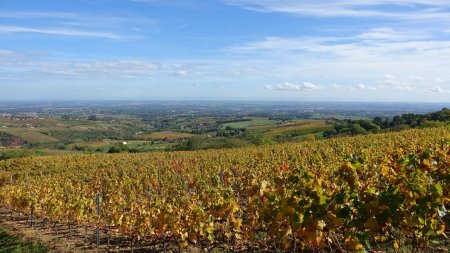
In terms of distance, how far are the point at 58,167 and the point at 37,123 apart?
5189 inches

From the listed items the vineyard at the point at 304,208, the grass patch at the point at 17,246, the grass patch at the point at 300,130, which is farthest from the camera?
the grass patch at the point at 300,130

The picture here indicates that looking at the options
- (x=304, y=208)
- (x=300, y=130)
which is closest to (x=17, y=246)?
(x=304, y=208)

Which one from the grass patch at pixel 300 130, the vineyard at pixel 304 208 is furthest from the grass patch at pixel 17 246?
the grass patch at pixel 300 130

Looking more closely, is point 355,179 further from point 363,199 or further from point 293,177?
point 293,177

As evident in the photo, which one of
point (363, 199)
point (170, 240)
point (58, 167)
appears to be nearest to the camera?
point (363, 199)

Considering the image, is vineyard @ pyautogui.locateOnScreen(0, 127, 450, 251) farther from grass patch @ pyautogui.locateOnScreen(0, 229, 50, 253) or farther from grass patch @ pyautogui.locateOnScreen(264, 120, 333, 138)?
grass patch @ pyautogui.locateOnScreen(264, 120, 333, 138)

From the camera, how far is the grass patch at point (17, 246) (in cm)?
1028

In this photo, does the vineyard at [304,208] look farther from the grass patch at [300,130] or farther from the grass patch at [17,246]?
the grass patch at [300,130]

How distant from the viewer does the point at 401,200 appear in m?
3.79

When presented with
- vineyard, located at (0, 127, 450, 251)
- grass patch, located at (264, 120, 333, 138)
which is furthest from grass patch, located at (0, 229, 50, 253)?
grass patch, located at (264, 120, 333, 138)

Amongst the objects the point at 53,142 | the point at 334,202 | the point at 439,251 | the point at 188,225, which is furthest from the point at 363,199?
the point at 53,142

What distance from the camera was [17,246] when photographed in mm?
10703

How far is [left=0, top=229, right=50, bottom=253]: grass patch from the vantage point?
10.3 metres

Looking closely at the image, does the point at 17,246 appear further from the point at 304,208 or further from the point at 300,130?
the point at 300,130
